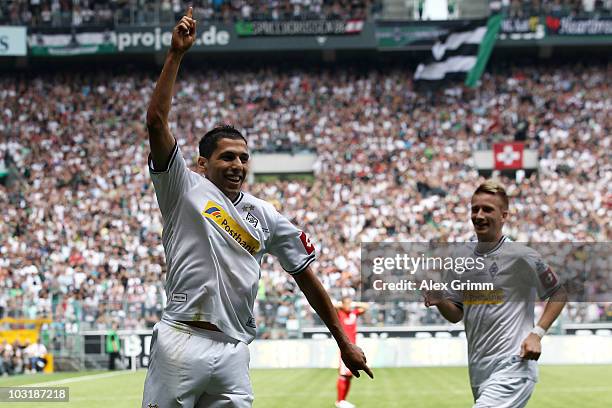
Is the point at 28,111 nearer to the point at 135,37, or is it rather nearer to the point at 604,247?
the point at 135,37

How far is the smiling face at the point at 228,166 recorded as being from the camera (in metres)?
5.06

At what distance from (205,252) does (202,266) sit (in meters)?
0.07

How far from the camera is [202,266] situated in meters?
4.87

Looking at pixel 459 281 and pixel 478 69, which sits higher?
pixel 478 69

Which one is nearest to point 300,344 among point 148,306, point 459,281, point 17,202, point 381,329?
point 381,329

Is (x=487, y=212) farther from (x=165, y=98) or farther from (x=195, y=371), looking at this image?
(x=165, y=98)

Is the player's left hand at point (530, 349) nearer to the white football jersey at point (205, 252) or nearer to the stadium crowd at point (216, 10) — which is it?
the white football jersey at point (205, 252)

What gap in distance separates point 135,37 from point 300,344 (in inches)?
870

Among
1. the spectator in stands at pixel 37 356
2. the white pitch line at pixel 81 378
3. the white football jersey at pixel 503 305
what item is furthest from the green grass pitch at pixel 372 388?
the white football jersey at pixel 503 305

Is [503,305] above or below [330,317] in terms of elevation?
below

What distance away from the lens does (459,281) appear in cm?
681

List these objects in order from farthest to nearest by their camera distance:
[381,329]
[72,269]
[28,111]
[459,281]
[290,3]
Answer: [290,3]
[28,111]
[72,269]
[381,329]
[459,281]

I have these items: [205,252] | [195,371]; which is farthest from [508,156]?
[195,371]

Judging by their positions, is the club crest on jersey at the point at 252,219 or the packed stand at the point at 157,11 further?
the packed stand at the point at 157,11
